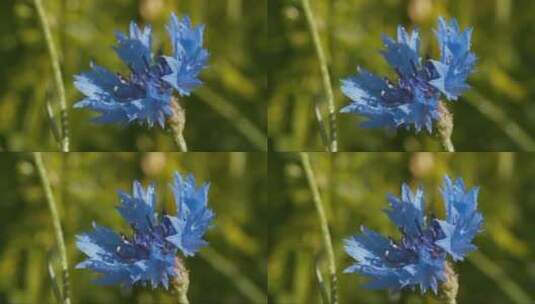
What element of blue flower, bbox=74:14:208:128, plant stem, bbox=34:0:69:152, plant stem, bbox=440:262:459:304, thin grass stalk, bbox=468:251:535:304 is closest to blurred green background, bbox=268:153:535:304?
thin grass stalk, bbox=468:251:535:304

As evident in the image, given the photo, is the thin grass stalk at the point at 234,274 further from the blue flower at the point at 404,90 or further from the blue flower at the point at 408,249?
the blue flower at the point at 404,90

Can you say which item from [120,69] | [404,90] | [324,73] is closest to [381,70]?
[324,73]

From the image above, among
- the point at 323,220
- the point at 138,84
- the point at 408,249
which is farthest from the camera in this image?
the point at 323,220

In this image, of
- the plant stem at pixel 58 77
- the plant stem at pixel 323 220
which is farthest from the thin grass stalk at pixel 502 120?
the plant stem at pixel 58 77

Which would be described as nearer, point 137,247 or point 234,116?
point 137,247

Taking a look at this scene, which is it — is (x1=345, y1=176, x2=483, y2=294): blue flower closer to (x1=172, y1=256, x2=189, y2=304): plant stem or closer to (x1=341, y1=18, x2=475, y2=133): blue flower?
(x1=341, y1=18, x2=475, y2=133): blue flower

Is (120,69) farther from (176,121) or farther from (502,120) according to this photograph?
(502,120)

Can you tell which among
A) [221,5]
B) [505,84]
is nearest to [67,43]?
[221,5]
